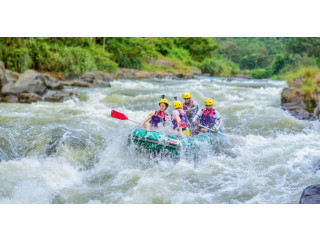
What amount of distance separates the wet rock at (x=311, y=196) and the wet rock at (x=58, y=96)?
303 inches

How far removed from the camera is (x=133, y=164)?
535 cm

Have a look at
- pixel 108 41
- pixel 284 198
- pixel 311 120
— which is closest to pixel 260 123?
pixel 311 120

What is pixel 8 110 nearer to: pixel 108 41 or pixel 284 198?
pixel 284 198

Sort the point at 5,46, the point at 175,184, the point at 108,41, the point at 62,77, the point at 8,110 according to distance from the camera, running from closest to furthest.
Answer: the point at 175,184, the point at 8,110, the point at 5,46, the point at 62,77, the point at 108,41

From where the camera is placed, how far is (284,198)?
421cm

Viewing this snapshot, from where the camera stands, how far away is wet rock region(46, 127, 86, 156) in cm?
545

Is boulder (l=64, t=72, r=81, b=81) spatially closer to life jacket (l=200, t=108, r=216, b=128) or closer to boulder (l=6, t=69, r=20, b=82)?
boulder (l=6, t=69, r=20, b=82)

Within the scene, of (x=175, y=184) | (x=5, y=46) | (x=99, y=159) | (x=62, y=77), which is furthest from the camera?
(x=62, y=77)

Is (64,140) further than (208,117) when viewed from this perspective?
No

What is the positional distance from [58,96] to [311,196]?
26.0 ft

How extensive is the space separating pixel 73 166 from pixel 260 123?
478 centimetres

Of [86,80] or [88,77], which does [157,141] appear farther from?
[88,77]

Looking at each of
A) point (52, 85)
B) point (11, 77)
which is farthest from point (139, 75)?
point (11, 77)

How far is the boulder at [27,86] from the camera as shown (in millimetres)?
9586
